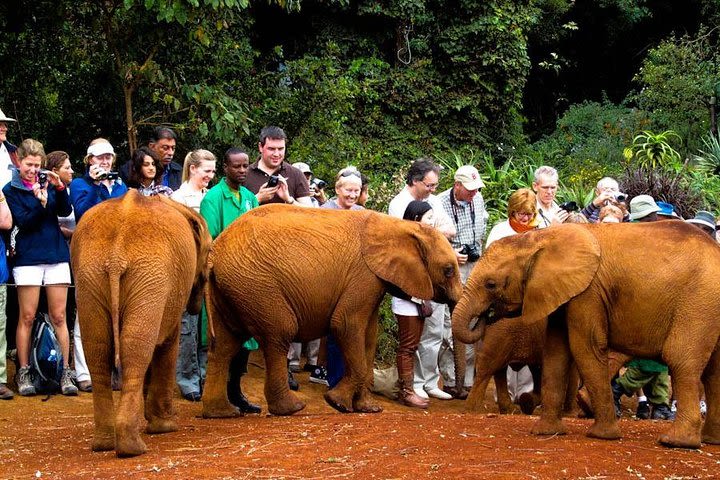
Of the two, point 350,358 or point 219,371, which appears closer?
point 219,371

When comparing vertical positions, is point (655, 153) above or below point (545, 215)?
above

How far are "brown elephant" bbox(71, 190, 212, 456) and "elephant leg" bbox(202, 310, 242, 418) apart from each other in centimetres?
141

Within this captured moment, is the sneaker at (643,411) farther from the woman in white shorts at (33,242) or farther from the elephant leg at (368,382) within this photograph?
the woman in white shorts at (33,242)

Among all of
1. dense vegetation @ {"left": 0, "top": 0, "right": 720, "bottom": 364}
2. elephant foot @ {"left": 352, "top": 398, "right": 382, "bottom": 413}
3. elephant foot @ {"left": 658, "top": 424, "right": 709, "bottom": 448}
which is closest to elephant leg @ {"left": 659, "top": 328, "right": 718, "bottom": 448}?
elephant foot @ {"left": 658, "top": 424, "right": 709, "bottom": 448}

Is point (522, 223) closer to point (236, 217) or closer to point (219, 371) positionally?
point (236, 217)

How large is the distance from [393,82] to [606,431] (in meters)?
15.6

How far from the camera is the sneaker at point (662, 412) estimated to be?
1263 cm

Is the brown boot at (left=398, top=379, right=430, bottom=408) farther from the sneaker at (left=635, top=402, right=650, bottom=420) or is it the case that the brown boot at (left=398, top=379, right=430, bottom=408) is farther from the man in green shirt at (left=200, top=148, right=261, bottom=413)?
the sneaker at (left=635, top=402, right=650, bottom=420)

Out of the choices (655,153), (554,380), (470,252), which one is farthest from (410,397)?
(655,153)

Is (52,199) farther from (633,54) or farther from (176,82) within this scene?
(633,54)

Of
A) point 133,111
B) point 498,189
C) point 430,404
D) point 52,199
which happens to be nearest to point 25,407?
point 52,199

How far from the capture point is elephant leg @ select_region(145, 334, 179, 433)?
372 inches

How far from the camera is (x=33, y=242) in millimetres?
11352

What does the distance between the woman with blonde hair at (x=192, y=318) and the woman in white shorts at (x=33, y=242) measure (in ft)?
3.76
